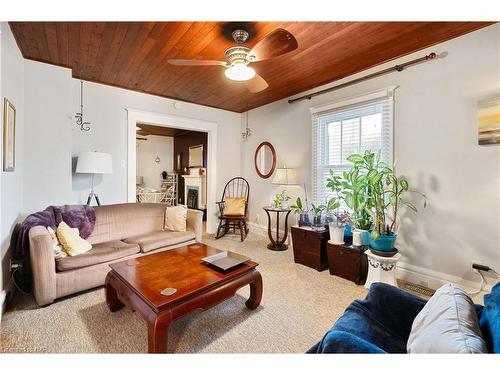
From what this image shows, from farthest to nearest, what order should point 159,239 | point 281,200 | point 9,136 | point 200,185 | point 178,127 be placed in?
point 200,185 → point 178,127 → point 281,200 → point 159,239 → point 9,136

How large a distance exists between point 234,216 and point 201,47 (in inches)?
109

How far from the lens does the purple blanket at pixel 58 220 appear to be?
6.91ft

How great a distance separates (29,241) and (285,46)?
2678 millimetres

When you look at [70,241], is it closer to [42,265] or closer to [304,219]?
[42,265]

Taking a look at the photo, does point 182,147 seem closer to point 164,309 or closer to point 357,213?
point 357,213

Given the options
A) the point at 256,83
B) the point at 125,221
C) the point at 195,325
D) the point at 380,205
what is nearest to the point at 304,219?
the point at 380,205

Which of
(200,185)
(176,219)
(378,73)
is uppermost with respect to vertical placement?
(378,73)

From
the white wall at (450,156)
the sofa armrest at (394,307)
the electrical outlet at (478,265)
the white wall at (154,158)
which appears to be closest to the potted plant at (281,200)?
the white wall at (450,156)

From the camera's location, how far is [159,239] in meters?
2.88

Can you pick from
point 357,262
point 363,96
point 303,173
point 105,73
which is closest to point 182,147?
point 105,73

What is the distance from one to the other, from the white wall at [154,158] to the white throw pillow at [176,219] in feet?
16.0

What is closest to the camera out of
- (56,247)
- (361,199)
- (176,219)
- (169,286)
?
(169,286)

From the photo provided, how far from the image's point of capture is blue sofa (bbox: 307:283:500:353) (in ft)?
2.97

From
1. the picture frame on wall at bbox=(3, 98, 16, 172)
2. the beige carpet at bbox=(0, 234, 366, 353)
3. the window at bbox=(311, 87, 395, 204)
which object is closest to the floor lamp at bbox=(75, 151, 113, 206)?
the picture frame on wall at bbox=(3, 98, 16, 172)
